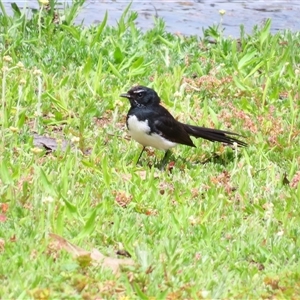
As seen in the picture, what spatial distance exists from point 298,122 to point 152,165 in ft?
5.22

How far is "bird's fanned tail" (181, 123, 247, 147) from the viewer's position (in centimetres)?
769

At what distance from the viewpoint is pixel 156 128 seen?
24.5ft

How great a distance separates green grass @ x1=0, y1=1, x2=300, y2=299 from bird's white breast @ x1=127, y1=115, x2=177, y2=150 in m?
0.18

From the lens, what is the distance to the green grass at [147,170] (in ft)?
16.9

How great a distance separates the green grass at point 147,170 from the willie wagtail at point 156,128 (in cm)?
16

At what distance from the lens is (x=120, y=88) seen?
875cm

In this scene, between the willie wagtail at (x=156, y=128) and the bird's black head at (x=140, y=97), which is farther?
the bird's black head at (x=140, y=97)

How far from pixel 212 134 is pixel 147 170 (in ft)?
2.78

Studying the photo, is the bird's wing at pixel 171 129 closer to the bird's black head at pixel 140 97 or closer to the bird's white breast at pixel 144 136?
the bird's white breast at pixel 144 136

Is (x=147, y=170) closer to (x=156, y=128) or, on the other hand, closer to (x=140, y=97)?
(x=156, y=128)

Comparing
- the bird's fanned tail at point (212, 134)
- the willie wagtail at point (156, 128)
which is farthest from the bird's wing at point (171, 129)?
the bird's fanned tail at point (212, 134)

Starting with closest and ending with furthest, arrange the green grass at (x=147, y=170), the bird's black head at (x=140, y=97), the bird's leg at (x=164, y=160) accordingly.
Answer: the green grass at (x=147, y=170) → the bird's leg at (x=164, y=160) → the bird's black head at (x=140, y=97)

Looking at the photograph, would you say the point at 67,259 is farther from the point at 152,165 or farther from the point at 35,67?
the point at 35,67

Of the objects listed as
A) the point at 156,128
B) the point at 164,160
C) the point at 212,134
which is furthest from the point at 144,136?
the point at 212,134
